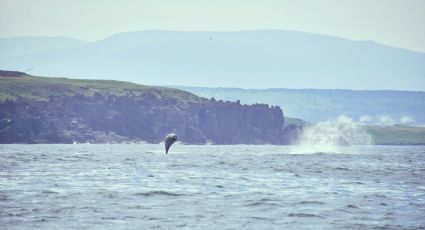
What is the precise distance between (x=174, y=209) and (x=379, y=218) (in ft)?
38.8

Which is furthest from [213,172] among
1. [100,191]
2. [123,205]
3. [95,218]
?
[95,218]

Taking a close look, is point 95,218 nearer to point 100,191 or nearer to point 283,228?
point 283,228

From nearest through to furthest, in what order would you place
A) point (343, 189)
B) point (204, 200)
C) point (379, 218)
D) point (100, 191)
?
1. point (379, 218)
2. point (204, 200)
3. point (100, 191)
4. point (343, 189)

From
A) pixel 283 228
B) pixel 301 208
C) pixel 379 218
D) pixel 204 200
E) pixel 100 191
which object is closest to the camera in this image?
pixel 283 228

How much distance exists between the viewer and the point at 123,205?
5522 cm

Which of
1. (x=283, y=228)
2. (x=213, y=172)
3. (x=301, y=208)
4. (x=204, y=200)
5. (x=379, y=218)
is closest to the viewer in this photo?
(x=283, y=228)

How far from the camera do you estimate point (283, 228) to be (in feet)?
152

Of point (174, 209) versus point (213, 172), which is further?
point (213, 172)

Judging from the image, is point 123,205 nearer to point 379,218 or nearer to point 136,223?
point 136,223

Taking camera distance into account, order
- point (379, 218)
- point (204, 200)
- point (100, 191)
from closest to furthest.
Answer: point (379, 218) → point (204, 200) → point (100, 191)

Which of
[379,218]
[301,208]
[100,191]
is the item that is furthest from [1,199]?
[379,218]

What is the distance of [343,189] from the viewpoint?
70188 mm

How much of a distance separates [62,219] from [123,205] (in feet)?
24.3

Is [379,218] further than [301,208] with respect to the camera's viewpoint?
No
